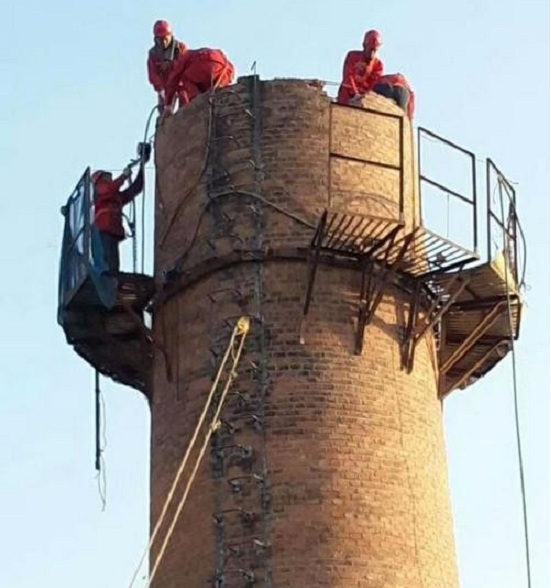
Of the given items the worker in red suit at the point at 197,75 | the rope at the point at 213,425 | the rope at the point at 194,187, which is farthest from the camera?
the worker in red suit at the point at 197,75

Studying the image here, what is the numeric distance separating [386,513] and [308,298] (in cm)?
300

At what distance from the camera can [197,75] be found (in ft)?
85.9

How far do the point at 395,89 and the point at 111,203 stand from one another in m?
4.42

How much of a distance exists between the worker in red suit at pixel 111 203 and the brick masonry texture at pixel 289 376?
0.47 metres

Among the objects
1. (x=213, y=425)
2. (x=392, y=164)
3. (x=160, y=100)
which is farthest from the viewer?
(x=160, y=100)

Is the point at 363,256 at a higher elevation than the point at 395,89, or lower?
lower

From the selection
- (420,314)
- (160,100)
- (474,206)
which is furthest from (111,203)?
(474,206)

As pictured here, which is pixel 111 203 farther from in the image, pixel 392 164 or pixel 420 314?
pixel 420 314

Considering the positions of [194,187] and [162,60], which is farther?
[162,60]

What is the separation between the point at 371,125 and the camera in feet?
82.0

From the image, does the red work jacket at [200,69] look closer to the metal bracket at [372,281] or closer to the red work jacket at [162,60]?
the red work jacket at [162,60]

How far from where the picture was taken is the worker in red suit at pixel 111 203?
25328mm

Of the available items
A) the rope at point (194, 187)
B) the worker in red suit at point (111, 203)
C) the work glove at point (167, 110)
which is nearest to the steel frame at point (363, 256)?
the rope at point (194, 187)

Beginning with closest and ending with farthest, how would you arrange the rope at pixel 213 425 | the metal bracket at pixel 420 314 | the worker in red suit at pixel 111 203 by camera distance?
the rope at pixel 213 425
the metal bracket at pixel 420 314
the worker in red suit at pixel 111 203
